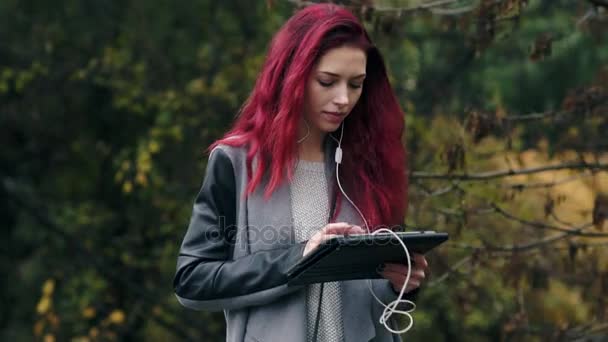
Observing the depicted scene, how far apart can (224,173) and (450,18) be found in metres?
2.38

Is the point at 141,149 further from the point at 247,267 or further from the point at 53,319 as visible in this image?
the point at 247,267

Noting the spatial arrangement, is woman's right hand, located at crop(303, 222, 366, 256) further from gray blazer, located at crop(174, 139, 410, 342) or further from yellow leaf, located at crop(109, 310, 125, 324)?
yellow leaf, located at crop(109, 310, 125, 324)

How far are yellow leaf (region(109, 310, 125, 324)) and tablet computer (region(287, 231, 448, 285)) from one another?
5.54 metres

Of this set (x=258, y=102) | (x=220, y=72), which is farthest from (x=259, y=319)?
(x=220, y=72)

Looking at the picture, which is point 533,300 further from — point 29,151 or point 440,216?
point 29,151

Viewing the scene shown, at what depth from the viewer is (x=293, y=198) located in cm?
282

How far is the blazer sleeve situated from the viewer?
105 inches

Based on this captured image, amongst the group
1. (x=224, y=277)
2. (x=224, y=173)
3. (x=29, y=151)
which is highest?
(x=224, y=173)

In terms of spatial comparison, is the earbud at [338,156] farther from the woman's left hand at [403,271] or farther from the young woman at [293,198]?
the woman's left hand at [403,271]

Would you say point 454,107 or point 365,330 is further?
point 454,107

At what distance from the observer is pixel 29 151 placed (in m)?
Result: 9.32

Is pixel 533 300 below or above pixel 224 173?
below

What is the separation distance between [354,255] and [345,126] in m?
0.53

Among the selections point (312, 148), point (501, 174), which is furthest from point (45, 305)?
point (312, 148)
